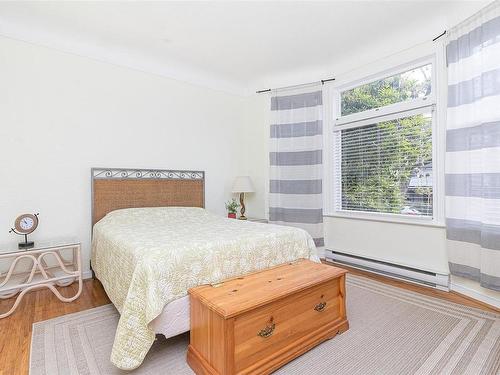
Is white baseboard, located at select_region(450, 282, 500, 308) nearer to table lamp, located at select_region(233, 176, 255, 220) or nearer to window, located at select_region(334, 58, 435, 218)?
window, located at select_region(334, 58, 435, 218)

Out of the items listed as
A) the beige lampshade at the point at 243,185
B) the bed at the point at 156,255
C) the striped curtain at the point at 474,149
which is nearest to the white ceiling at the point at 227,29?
the striped curtain at the point at 474,149

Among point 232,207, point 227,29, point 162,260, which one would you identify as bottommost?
point 162,260

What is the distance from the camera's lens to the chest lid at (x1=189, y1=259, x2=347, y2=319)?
1462 mm

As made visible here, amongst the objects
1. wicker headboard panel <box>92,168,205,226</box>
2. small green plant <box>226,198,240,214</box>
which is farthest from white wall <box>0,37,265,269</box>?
small green plant <box>226,198,240,214</box>

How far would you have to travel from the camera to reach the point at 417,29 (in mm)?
2875

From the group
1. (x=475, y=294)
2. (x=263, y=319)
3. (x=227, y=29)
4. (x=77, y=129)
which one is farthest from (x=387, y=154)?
(x=77, y=129)

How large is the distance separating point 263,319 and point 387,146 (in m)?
2.60

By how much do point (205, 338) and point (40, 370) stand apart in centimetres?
95

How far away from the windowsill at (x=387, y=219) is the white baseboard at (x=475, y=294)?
0.56 metres

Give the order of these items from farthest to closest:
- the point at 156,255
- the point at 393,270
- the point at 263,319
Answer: the point at 393,270 → the point at 156,255 → the point at 263,319

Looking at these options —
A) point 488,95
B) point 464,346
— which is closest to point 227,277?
point 464,346

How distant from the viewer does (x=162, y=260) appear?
1.63m

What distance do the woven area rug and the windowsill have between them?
2.52ft

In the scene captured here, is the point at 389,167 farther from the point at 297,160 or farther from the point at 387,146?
the point at 297,160
